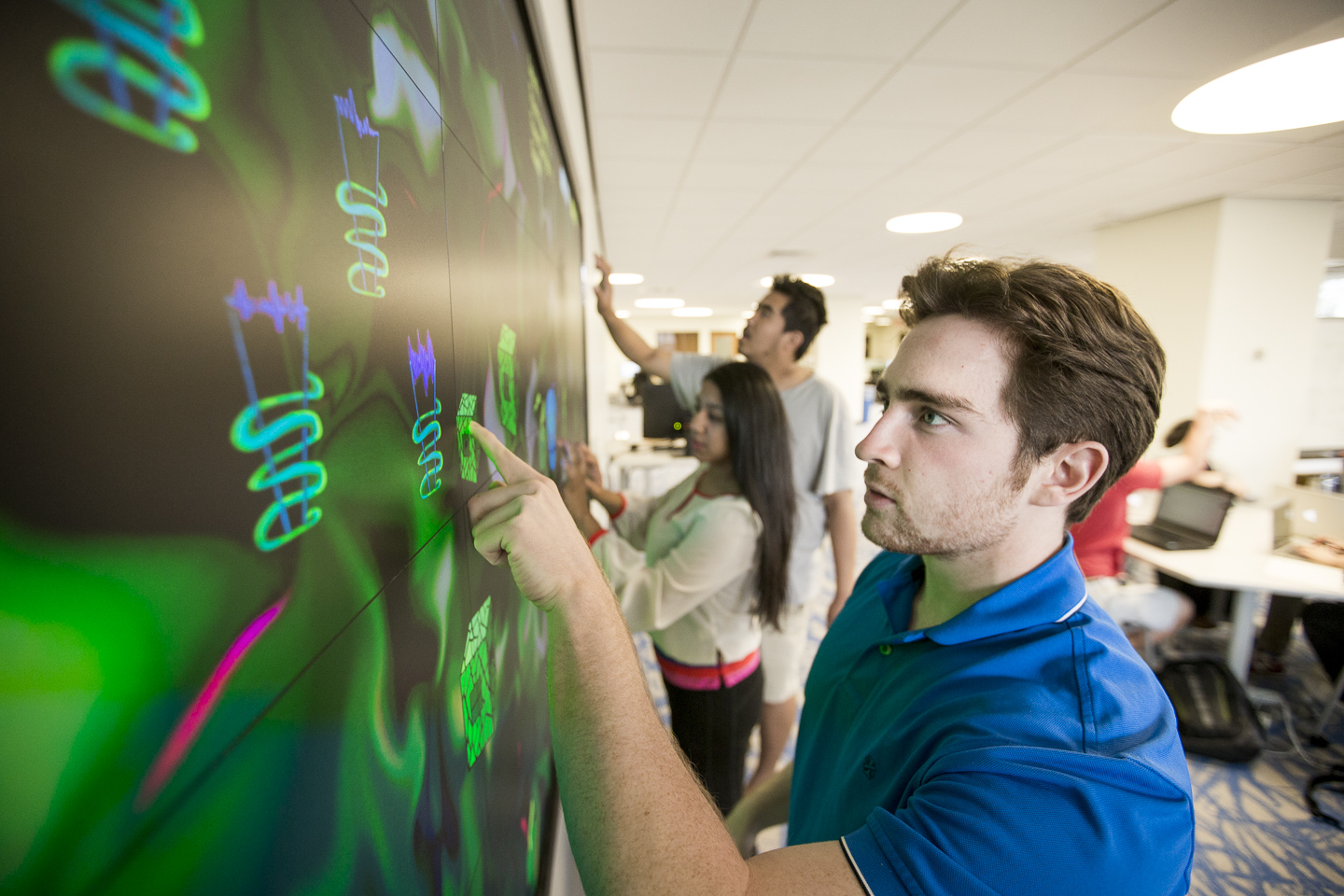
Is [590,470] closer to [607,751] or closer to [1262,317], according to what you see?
[607,751]

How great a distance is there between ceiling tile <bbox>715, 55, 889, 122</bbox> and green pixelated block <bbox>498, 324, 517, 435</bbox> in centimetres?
146

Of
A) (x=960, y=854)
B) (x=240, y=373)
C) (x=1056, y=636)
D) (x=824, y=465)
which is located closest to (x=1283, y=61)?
(x=824, y=465)

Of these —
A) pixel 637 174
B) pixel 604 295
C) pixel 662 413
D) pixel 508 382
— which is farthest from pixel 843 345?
pixel 508 382

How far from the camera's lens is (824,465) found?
2.03 metres

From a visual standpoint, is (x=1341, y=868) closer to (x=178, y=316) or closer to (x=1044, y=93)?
(x=1044, y=93)

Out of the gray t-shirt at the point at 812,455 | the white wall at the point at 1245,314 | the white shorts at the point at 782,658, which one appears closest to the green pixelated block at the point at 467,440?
the gray t-shirt at the point at 812,455

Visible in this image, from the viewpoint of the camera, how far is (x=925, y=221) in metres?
3.58

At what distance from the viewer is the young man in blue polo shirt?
0.47 m

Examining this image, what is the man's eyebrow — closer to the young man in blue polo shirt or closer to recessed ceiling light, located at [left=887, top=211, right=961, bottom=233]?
the young man in blue polo shirt

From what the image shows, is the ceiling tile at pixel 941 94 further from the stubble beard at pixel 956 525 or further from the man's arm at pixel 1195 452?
the man's arm at pixel 1195 452

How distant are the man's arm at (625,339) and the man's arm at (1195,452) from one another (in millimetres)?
2650

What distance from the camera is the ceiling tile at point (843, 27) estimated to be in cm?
137

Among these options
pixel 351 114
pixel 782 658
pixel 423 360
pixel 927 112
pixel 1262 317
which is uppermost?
pixel 927 112

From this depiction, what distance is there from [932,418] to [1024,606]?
0.85ft
